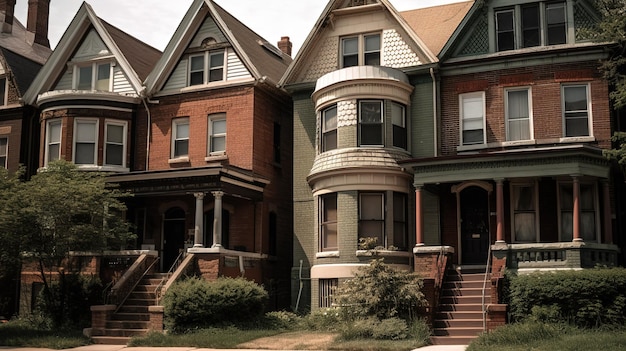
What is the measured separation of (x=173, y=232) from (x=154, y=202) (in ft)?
4.74

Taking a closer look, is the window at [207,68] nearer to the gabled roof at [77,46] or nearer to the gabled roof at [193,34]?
the gabled roof at [193,34]

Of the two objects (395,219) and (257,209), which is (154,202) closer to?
(257,209)

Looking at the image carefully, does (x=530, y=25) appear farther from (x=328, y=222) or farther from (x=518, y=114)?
(x=328, y=222)

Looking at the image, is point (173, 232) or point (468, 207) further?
point (173, 232)

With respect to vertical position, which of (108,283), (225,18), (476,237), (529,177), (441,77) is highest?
(225,18)

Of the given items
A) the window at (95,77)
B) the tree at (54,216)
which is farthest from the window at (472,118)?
the window at (95,77)

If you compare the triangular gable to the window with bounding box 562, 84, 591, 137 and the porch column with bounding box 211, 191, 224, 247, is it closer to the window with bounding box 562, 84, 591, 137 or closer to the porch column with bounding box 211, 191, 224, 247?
the window with bounding box 562, 84, 591, 137

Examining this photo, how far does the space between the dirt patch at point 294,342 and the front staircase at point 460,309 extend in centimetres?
300

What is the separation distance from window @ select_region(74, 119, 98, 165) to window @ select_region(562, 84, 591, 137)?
18.1 m

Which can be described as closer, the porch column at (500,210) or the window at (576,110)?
the porch column at (500,210)

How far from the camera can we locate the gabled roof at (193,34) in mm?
29750

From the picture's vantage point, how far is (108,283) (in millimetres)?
26031

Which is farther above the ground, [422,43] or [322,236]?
A: [422,43]

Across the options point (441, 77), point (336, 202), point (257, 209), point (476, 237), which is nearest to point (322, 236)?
point (336, 202)
